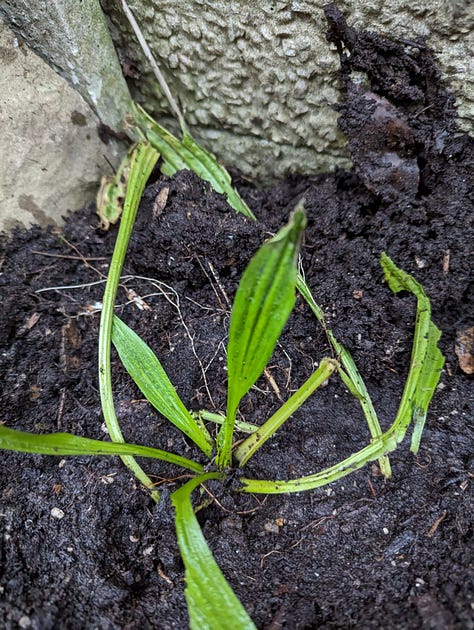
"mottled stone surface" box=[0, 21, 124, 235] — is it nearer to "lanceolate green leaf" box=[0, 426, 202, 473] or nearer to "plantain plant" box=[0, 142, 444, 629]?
"plantain plant" box=[0, 142, 444, 629]

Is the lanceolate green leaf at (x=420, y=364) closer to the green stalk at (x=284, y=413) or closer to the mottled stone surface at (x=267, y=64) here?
the green stalk at (x=284, y=413)

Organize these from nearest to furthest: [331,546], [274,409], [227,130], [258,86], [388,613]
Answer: [388,613], [331,546], [274,409], [258,86], [227,130]

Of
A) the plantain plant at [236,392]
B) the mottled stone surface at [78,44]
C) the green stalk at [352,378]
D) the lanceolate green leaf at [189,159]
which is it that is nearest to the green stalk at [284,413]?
the plantain plant at [236,392]

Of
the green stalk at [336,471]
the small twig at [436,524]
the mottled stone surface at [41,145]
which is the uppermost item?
the mottled stone surface at [41,145]

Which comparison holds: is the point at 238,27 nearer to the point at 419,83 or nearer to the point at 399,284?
the point at 419,83

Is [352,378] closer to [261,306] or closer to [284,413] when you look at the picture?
[284,413]

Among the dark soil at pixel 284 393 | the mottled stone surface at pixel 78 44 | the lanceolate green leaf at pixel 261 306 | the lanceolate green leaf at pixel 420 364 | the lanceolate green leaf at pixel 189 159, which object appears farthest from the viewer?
the lanceolate green leaf at pixel 189 159

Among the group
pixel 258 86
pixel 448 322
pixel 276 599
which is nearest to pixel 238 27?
pixel 258 86
